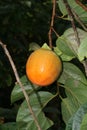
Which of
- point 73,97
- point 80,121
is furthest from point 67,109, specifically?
point 80,121

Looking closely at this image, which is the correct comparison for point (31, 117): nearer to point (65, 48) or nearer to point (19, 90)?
point (19, 90)

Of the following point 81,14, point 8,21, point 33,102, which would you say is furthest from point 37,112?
point 8,21

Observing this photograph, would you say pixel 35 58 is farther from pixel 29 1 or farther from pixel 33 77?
pixel 29 1

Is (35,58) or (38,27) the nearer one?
(35,58)

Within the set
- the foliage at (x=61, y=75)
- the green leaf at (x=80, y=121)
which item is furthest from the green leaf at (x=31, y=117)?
the green leaf at (x=80, y=121)

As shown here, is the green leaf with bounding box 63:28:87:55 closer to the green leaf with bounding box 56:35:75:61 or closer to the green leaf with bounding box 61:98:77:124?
the green leaf with bounding box 56:35:75:61
